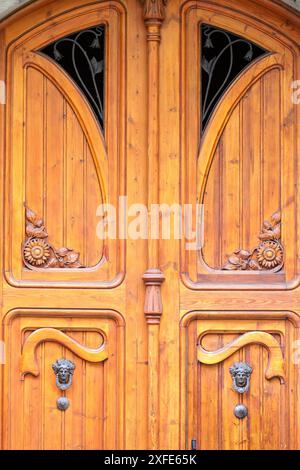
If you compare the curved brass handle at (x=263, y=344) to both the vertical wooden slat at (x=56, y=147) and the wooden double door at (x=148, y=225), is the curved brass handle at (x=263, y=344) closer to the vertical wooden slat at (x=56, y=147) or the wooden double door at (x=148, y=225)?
the wooden double door at (x=148, y=225)

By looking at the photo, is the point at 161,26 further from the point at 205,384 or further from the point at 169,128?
the point at 205,384

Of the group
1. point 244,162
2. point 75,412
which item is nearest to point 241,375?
point 75,412

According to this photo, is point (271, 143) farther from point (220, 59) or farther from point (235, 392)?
point (235, 392)

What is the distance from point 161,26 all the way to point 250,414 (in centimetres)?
216

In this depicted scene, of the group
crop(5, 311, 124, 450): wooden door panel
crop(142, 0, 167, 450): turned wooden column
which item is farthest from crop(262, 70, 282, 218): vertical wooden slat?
crop(5, 311, 124, 450): wooden door panel

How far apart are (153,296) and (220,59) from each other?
1.34 meters

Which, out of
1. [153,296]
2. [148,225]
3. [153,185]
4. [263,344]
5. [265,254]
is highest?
[153,185]

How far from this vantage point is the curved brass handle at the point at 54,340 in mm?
7191

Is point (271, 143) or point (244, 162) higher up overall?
point (271, 143)

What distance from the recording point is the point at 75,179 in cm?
722

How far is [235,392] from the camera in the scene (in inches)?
283

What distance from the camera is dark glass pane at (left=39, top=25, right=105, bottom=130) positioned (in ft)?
23.6

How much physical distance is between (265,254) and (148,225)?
65 cm

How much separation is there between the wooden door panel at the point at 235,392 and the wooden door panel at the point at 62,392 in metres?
0.43
